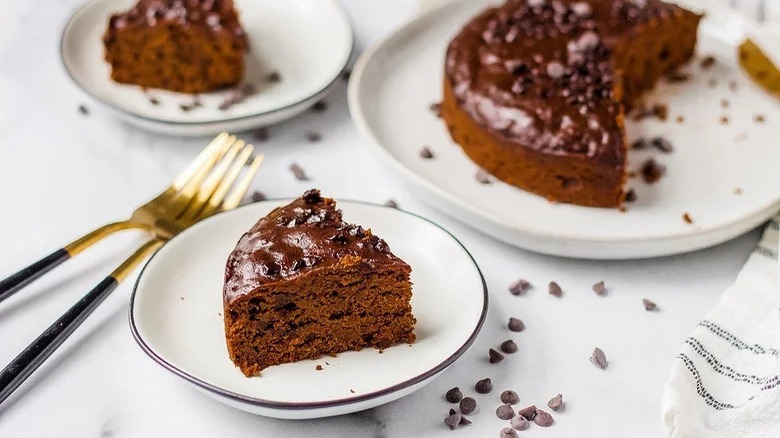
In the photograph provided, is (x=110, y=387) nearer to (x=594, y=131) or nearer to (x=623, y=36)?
(x=594, y=131)

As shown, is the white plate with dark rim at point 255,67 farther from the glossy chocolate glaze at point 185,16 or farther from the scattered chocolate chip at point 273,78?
the glossy chocolate glaze at point 185,16

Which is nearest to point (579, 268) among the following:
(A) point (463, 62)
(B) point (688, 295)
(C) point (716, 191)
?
(B) point (688, 295)

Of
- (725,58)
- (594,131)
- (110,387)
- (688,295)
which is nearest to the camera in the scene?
(110,387)

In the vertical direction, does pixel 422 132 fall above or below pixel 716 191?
above

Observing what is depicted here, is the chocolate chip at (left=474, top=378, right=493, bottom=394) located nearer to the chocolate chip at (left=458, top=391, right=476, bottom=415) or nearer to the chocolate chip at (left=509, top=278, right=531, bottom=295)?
the chocolate chip at (left=458, top=391, right=476, bottom=415)

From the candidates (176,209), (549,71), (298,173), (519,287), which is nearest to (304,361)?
(519,287)

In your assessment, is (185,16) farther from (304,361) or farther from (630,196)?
(630,196)
